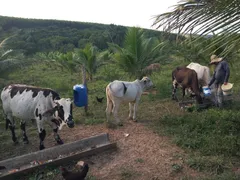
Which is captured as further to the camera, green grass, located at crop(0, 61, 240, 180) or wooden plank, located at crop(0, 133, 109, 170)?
wooden plank, located at crop(0, 133, 109, 170)

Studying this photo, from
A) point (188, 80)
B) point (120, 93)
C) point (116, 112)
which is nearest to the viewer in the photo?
point (120, 93)

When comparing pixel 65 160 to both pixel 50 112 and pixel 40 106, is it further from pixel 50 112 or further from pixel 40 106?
pixel 40 106

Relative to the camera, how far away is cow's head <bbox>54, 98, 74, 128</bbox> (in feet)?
17.0

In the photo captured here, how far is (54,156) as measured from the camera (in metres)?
5.41

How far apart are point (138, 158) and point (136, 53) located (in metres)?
6.01

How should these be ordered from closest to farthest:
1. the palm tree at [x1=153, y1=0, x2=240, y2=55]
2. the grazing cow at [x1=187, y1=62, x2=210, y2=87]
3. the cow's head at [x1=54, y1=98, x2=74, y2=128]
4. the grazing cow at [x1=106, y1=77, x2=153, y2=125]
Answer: the palm tree at [x1=153, y1=0, x2=240, y2=55] → the cow's head at [x1=54, y1=98, x2=74, y2=128] → the grazing cow at [x1=106, y1=77, x2=153, y2=125] → the grazing cow at [x1=187, y1=62, x2=210, y2=87]

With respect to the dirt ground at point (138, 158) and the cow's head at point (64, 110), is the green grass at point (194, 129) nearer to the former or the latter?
the dirt ground at point (138, 158)

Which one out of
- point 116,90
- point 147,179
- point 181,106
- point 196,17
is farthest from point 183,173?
point 181,106

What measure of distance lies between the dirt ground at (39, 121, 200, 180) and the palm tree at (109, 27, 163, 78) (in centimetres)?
435

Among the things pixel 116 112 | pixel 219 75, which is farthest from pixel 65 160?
pixel 219 75

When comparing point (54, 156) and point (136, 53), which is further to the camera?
point (136, 53)

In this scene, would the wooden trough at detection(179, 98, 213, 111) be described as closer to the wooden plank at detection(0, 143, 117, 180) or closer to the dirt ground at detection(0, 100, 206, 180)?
the dirt ground at detection(0, 100, 206, 180)

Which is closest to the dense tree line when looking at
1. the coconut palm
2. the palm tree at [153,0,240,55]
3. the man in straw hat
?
the coconut palm

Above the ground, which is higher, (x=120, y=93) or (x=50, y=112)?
(x=120, y=93)
